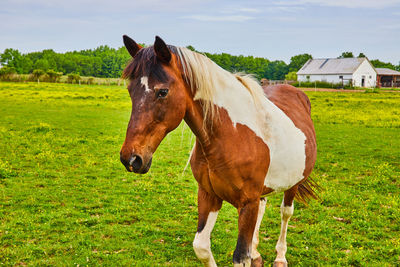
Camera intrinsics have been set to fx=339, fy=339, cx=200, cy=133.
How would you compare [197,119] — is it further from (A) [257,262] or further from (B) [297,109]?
(A) [257,262]

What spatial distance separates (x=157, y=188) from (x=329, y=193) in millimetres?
3864

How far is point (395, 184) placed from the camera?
7.97 meters

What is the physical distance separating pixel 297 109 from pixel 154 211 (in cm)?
339

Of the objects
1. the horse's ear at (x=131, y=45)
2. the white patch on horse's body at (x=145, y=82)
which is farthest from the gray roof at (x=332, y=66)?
the white patch on horse's body at (x=145, y=82)

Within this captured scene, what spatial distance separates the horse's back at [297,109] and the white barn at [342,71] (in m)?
63.5

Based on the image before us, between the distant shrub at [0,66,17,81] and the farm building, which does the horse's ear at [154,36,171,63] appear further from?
the farm building

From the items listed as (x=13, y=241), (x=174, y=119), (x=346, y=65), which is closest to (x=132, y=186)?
(x=13, y=241)

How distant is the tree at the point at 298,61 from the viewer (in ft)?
284

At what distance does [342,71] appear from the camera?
66375 millimetres

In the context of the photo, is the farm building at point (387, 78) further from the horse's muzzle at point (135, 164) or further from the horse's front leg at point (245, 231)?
the horse's muzzle at point (135, 164)

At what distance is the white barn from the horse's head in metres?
66.7

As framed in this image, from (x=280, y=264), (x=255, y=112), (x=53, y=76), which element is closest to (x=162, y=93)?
(x=255, y=112)

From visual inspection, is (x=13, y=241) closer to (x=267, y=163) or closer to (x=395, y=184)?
(x=267, y=163)

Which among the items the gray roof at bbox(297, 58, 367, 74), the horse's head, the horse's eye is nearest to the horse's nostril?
the horse's head
